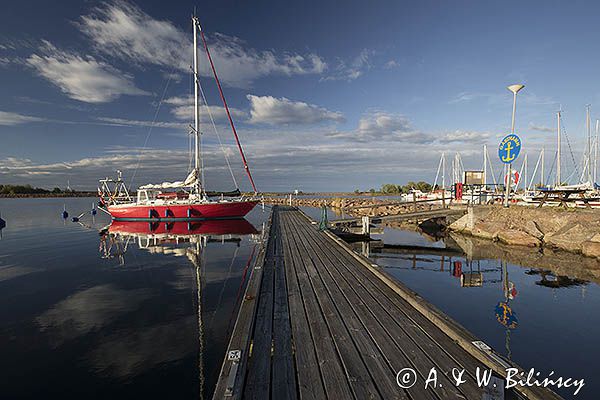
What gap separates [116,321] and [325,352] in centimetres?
682

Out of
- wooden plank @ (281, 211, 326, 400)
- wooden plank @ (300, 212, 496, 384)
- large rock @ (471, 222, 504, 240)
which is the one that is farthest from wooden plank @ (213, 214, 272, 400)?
large rock @ (471, 222, 504, 240)

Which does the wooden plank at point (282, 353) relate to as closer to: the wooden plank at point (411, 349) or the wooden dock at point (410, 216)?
the wooden plank at point (411, 349)

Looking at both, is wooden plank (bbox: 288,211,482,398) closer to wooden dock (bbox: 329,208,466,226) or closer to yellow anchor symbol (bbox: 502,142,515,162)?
wooden dock (bbox: 329,208,466,226)

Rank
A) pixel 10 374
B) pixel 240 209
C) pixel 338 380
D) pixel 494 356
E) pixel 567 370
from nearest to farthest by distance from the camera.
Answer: pixel 338 380
pixel 494 356
pixel 10 374
pixel 567 370
pixel 240 209

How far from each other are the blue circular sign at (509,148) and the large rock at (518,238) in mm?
5208

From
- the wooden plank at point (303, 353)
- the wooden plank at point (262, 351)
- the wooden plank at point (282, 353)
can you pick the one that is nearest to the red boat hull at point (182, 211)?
the wooden plank at point (262, 351)

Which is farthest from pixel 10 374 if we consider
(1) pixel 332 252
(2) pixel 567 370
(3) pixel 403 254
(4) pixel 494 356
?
(3) pixel 403 254

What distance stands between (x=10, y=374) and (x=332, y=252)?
9.81m

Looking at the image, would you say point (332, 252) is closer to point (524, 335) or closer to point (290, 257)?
point (290, 257)

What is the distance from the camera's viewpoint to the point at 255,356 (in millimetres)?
4281

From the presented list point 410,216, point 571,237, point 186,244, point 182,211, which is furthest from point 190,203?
point 571,237

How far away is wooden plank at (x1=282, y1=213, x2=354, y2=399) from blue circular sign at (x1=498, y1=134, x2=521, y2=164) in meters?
20.3

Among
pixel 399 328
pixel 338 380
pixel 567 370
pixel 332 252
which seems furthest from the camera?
pixel 332 252

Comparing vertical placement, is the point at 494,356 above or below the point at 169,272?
above
